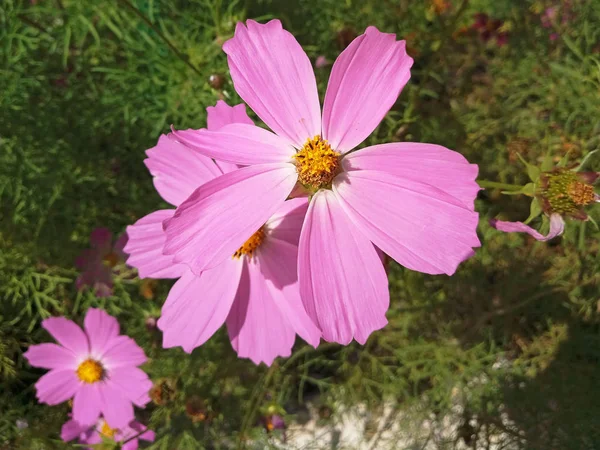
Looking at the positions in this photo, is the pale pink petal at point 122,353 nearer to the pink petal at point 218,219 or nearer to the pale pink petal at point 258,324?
the pale pink petal at point 258,324

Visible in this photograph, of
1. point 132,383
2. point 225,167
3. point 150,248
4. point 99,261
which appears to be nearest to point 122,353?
point 132,383

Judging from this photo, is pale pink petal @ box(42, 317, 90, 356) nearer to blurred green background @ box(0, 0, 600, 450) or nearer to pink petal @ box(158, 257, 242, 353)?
blurred green background @ box(0, 0, 600, 450)

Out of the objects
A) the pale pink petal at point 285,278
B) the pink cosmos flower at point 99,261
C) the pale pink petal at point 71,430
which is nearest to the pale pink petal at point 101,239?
the pink cosmos flower at point 99,261

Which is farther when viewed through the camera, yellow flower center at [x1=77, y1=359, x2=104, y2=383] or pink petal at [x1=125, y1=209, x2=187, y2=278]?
yellow flower center at [x1=77, y1=359, x2=104, y2=383]

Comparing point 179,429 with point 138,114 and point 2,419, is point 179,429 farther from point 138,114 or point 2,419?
point 138,114

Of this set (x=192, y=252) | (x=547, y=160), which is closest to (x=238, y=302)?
(x=192, y=252)

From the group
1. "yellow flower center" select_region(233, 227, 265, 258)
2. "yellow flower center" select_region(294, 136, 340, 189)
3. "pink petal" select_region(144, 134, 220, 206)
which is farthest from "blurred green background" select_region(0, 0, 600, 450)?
"yellow flower center" select_region(294, 136, 340, 189)

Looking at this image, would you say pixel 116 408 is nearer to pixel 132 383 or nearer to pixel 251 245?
pixel 132 383
